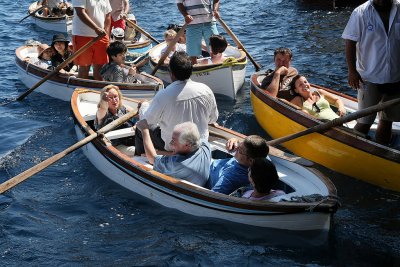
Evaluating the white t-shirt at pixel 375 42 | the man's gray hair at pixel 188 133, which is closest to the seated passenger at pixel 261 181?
the man's gray hair at pixel 188 133

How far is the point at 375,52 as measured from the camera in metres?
7.31

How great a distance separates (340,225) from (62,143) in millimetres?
4567

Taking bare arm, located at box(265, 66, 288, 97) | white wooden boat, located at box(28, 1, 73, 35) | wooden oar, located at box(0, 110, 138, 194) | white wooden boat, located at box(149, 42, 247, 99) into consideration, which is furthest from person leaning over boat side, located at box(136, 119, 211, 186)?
white wooden boat, located at box(28, 1, 73, 35)

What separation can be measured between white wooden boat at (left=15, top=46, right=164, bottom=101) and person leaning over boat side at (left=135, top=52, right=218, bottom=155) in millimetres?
3215

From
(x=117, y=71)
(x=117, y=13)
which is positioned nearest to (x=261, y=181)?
(x=117, y=71)

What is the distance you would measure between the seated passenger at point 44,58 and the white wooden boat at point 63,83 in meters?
0.17

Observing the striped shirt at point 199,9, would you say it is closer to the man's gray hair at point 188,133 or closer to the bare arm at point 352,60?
the bare arm at point 352,60

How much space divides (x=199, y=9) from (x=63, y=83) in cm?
258

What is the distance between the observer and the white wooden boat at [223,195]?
627 centimetres

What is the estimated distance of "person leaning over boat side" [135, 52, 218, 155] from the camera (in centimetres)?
685

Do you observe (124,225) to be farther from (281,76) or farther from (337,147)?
(281,76)

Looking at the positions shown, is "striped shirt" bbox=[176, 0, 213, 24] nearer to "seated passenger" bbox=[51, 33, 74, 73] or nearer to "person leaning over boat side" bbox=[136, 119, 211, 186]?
"seated passenger" bbox=[51, 33, 74, 73]

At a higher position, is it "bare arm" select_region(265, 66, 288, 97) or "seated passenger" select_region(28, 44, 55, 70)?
"bare arm" select_region(265, 66, 288, 97)

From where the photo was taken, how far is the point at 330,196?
6.24 m
